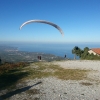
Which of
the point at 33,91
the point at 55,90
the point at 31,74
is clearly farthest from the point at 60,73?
the point at 33,91

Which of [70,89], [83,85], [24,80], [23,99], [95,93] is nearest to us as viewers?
[23,99]

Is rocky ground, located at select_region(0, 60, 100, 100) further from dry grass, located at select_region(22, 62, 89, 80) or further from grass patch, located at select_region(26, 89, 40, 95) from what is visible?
dry grass, located at select_region(22, 62, 89, 80)

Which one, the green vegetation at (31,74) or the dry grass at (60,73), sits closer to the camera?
the green vegetation at (31,74)

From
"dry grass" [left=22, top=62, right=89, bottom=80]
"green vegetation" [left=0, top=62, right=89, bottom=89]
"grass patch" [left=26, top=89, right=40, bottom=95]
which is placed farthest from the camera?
"dry grass" [left=22, top=62, right=89, bottom=80]

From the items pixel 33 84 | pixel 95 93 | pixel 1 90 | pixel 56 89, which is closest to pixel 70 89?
pixel 56 89

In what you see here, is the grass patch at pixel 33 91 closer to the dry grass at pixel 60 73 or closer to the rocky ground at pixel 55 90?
the rocky ground at pixel 55 90

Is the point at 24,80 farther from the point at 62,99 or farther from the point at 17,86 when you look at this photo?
the point at 62,99

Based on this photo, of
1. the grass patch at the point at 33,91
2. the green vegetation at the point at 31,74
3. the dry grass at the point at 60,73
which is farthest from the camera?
the dry grass at the point at 60,73

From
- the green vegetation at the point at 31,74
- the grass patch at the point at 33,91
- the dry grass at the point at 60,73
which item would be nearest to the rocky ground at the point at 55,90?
the grass patch at the point at 33,91

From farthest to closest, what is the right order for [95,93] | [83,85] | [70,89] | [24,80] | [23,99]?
1. [24,80]
2. [83,85]
3. [70,89]
4. [95,93]
5. [23,99]

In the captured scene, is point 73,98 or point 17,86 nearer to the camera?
point 73,98

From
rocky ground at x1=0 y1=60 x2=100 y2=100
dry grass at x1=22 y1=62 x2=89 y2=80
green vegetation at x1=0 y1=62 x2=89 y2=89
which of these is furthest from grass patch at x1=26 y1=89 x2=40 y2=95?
dry grass at x1=22 y1=62 x2=89 y2=80
